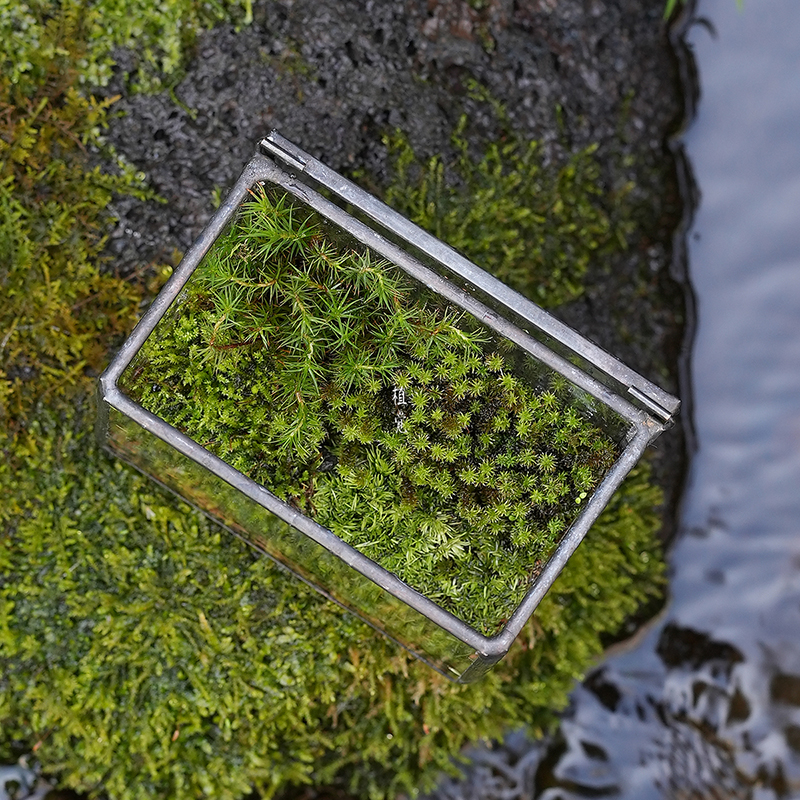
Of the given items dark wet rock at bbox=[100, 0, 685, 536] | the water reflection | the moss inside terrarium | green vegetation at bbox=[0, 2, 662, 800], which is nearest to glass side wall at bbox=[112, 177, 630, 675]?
the moss inside terrarium

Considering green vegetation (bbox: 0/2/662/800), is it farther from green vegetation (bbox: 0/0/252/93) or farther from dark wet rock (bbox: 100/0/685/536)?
dark wet rock (bbox: 100/0/685/536)

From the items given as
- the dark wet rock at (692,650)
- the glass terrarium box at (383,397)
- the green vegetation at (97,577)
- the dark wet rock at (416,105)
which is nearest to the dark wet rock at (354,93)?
the dark wet rock at (416,105)

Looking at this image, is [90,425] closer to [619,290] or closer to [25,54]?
[25,54]

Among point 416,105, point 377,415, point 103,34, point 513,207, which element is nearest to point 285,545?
point 377,415

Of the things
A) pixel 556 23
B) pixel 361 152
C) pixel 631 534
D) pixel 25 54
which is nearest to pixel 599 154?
pixel 556 23

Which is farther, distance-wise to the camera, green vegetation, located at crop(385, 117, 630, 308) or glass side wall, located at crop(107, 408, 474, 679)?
green vegetation, located at crop(385, 117, 630, 308)

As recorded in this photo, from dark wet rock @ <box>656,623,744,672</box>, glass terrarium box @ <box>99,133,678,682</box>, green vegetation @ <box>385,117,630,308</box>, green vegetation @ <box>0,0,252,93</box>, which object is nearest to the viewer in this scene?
glass terrarium box @ <box>99,133,678,682</box>
